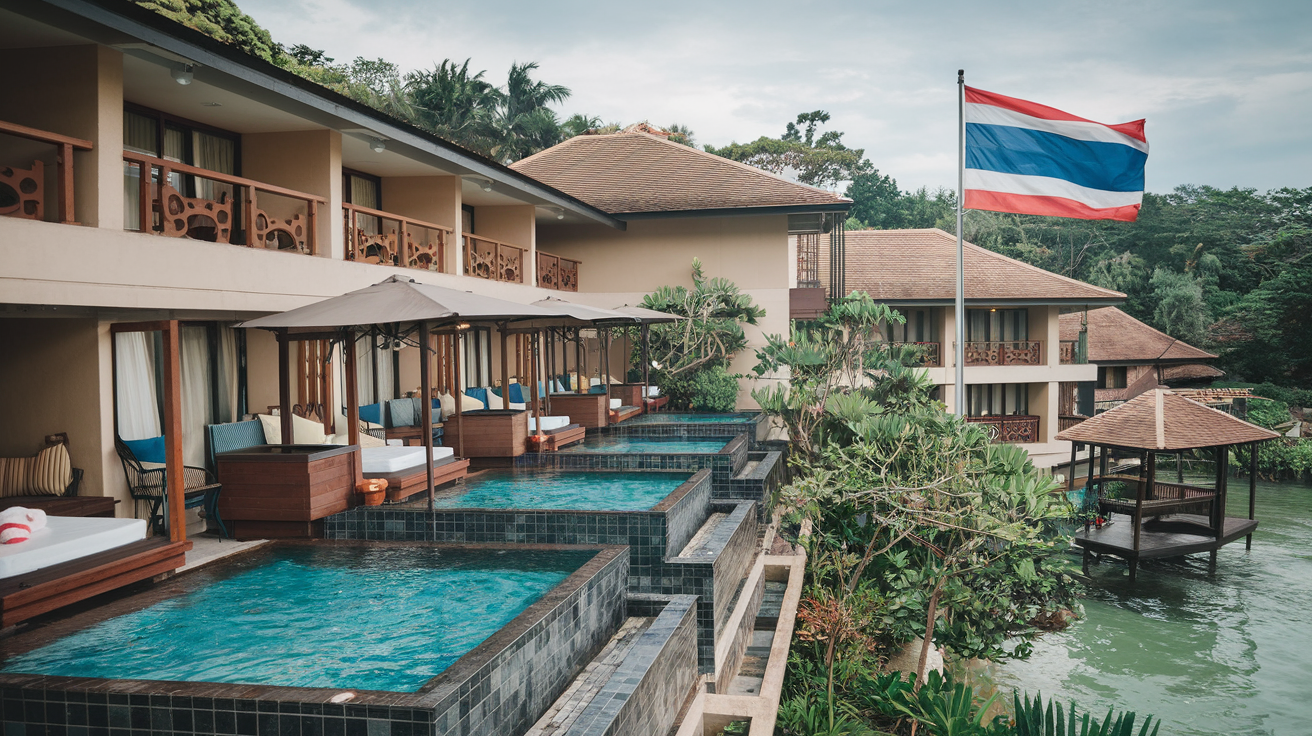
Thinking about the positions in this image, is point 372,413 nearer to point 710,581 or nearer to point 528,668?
point 710,581

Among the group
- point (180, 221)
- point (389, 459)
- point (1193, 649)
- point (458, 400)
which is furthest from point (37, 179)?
point (1193, 649)

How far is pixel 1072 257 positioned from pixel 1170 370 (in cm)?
1641

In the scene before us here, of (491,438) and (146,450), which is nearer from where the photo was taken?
(146,450)

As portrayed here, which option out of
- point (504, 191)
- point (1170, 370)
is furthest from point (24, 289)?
point (1170, 370)

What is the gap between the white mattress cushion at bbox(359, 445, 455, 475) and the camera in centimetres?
876

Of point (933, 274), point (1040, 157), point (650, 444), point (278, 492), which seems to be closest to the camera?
point (278, 492)

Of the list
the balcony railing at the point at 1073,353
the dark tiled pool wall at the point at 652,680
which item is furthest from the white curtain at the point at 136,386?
the balcony railing at the point at 1073,353

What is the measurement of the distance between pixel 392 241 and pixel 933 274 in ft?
66.9

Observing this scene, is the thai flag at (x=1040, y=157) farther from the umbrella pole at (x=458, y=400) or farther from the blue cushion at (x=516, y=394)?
the blue cushion at (x=516, y=394)

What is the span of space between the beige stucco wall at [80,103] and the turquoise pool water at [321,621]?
12.2 feet

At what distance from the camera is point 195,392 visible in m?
9.88

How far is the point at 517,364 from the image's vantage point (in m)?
18.9

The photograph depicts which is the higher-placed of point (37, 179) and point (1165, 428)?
point (37, 179)

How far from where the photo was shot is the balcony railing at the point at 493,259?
15.6 meters
